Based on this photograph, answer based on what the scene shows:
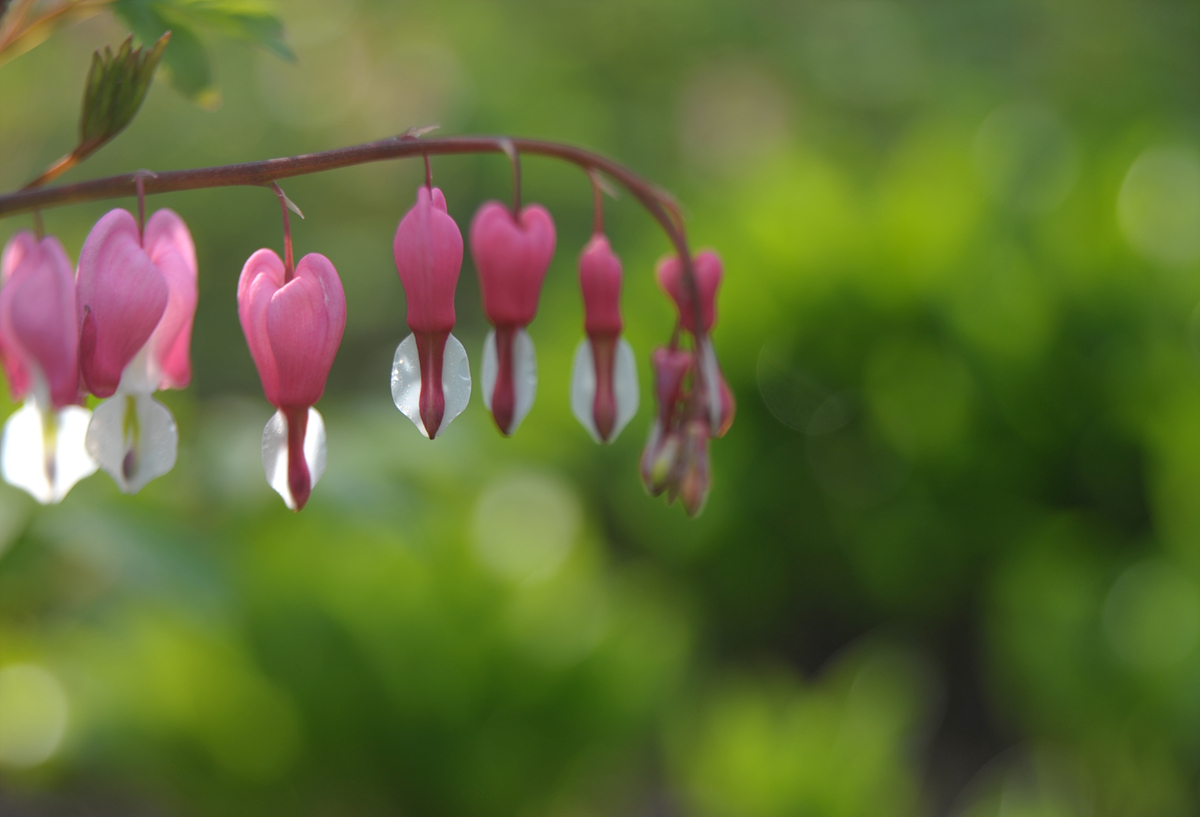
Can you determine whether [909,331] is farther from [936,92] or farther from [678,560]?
[936,92]

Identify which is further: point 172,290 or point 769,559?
point 769,559

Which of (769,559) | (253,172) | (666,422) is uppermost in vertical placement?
(253,172)

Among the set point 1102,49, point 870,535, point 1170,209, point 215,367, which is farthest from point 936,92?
point 215,367

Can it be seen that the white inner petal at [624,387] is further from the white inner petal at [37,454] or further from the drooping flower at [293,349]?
the white inner petal at [37,454]

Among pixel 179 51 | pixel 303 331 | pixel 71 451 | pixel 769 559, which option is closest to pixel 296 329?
pixel 303 331

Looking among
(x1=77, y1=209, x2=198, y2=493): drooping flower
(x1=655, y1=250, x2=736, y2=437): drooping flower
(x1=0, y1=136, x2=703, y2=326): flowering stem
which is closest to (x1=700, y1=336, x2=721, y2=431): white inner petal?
(x1=655, y1=250, x2=736, y2=437): drooping flower

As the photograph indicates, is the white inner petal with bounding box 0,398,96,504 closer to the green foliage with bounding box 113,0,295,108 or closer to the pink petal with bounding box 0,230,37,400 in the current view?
the pink petal with bounding box 0,230,37,400

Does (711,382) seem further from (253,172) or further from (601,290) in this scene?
(253,172)
